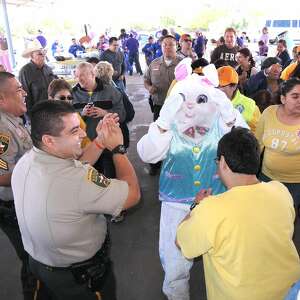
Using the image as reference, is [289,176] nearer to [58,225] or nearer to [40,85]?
[58,225]

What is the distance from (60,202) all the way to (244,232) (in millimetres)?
→ 773

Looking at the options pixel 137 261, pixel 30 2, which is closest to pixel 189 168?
pixel 137 261

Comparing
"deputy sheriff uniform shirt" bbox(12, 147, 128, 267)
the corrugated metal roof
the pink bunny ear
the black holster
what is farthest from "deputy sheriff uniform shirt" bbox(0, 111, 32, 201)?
the corrugated metal roof

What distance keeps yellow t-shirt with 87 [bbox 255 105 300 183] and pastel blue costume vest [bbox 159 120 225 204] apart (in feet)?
3.05

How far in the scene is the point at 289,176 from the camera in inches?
110

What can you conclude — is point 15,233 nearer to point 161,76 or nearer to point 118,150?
point 118,150

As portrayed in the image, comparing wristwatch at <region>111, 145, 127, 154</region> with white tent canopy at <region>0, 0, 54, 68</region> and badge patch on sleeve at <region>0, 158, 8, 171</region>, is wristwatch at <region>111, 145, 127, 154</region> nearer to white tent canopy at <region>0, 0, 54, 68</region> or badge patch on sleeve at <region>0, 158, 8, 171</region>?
badge patch on sleeve at <region>0, 158, 8, 171</region>

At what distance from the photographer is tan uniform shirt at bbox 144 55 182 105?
4.72m

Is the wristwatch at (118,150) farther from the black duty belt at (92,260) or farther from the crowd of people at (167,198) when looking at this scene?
the black duty belt at (92,260)

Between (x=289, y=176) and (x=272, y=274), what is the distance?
1576 mm

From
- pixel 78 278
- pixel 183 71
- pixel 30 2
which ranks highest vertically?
pixel 30 2

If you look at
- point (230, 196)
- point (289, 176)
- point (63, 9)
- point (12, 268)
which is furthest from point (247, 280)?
point (63, 9)

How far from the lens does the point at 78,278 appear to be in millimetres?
1616

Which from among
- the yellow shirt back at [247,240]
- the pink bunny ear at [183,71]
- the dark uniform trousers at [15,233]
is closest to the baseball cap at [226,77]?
the pink bunny ear at [183,71]
